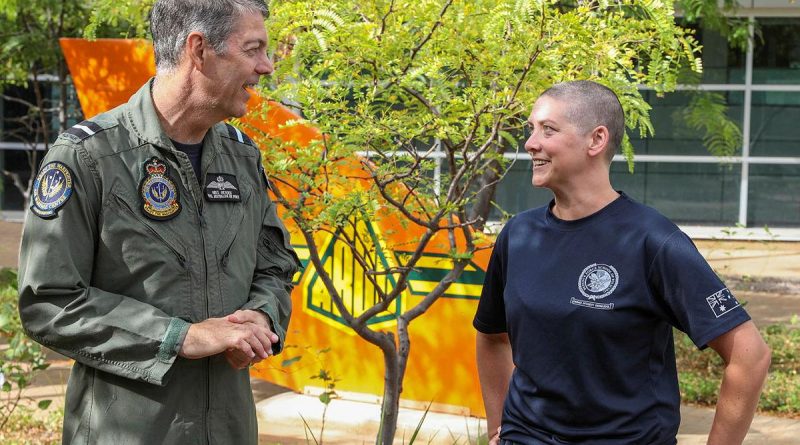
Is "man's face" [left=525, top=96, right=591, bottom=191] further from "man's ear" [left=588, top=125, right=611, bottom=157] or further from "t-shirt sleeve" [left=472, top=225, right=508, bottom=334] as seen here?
"t-shirt sleeve" [left=472, top=225, right=508, bottom=334]

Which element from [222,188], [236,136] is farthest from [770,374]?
[222,188]

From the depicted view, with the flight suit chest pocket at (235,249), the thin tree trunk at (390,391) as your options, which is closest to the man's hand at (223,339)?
the flight suit chest pocket at (235,249)

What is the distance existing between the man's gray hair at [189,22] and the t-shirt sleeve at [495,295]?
2.96 feet

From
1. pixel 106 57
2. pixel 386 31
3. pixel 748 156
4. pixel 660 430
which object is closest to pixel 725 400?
pixel 660 430

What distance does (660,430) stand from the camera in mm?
2582

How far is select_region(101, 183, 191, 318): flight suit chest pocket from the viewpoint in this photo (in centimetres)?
236

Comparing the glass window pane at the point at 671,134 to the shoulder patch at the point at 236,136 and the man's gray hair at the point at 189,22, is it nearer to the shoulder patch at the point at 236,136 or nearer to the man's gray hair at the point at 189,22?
the shoulder patch at the point at 236,136

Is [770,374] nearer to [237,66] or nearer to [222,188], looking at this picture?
[222,188]

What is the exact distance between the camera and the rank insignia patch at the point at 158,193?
2.40m

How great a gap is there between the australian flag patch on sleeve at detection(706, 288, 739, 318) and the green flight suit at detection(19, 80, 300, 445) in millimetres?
991

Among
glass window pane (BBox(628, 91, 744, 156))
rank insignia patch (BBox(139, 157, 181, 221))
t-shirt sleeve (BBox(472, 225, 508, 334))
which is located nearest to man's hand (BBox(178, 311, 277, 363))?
rank insignia patch (BBox(139, 157, 181, 221))

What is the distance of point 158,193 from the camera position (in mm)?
2422

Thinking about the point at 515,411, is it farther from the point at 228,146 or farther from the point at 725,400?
the point at 228,146

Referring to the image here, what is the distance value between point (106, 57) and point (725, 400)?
479 centimetres
